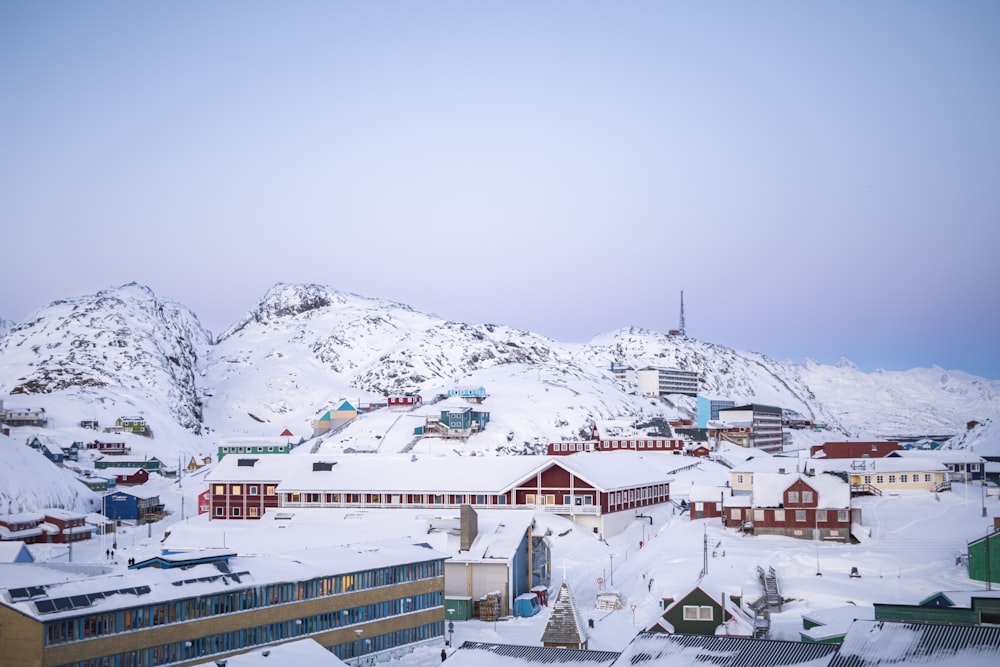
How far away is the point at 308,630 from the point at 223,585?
439 cm

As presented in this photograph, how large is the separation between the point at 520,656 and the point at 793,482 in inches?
1276

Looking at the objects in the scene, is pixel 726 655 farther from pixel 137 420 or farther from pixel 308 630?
pixel 137 420

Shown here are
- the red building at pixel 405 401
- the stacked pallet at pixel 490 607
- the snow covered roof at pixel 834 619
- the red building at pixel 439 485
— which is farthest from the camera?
the red building at pixel 405 401

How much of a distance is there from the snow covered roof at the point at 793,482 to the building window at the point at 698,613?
71.5ft

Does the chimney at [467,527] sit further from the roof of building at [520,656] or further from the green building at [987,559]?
the green building at [987,559]

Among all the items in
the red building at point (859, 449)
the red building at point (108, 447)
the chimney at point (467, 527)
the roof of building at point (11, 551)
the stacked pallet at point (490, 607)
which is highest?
the red building at point (108, 447)

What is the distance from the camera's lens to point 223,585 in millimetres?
38594

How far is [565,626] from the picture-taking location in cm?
3634

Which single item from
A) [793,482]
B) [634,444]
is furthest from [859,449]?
[793,482]

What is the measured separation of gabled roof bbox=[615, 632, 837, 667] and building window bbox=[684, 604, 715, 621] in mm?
9190

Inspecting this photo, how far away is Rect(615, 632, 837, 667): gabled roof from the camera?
28422 millimetres

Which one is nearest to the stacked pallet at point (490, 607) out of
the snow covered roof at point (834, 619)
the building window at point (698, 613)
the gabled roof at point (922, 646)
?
the building window at point (698, 613)

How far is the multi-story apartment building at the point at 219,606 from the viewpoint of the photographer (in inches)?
1319

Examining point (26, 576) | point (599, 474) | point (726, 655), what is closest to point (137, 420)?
point (599, 474)
